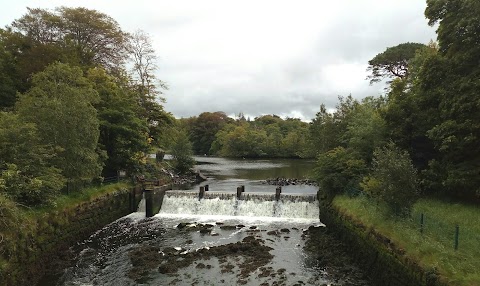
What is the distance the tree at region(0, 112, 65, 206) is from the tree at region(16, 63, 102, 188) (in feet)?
4.47

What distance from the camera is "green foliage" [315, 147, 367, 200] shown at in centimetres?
2438

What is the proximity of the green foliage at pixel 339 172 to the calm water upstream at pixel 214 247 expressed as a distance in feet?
7.95

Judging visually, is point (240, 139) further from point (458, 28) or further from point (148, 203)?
point (458, 28)

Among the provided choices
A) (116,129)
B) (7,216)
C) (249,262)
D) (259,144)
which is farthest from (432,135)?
(259,144)

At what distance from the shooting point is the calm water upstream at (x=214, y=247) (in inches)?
647

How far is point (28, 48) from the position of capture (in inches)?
1452

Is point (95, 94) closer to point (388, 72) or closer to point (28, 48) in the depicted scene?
point (28, 48)

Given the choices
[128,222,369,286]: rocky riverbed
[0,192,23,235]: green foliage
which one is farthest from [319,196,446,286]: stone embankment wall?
[0,192,23,235]: green foliage

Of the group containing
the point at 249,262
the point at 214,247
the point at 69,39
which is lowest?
the point at 249,262

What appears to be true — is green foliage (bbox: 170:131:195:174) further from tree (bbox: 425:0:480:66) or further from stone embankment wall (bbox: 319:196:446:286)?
tree (bbox: 425:0:480:66)

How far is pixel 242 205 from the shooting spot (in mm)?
28125

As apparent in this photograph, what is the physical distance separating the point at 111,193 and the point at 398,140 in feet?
70.4

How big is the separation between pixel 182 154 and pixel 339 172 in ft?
93.0

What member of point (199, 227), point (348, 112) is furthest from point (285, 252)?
point (348, 112)
